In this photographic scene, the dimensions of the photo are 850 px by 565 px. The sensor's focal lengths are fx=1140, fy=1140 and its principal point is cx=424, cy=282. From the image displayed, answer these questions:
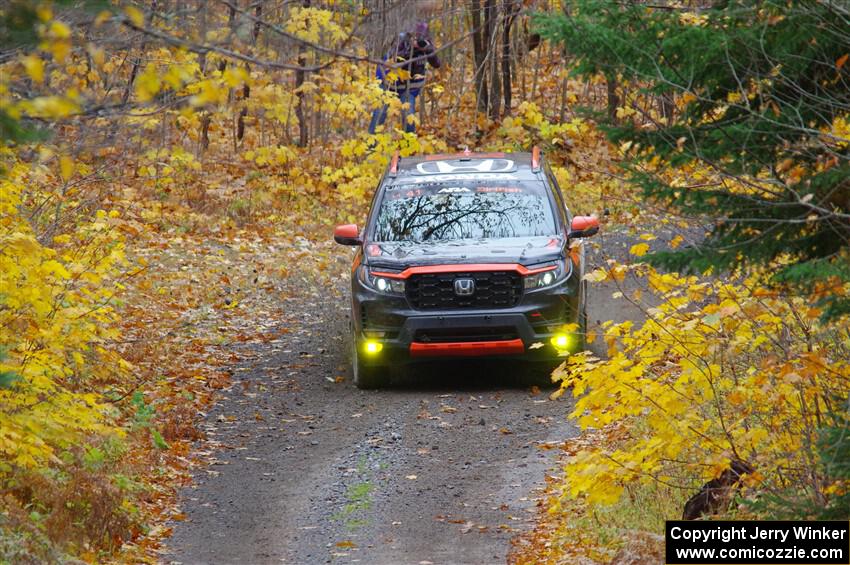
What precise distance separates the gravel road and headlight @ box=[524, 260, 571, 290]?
1088mm

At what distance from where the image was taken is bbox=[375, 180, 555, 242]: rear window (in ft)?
36.3

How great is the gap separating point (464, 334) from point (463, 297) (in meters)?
0.34

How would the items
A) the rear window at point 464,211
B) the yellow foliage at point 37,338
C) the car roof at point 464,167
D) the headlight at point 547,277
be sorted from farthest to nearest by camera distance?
1. the car roof at point 464,167
2. the rear window at point 464,211
3. the headlight at point 547,277
4. the yellow foliage at point 37,338

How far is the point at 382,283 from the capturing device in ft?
34.5

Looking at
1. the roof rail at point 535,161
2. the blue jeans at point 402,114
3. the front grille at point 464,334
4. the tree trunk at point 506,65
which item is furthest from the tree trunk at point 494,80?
the front grille at point 464,334

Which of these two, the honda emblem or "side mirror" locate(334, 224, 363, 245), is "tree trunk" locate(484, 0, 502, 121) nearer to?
"side mirror" locate(334, 224, 363, 245)

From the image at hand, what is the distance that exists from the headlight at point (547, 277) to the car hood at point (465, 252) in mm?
110

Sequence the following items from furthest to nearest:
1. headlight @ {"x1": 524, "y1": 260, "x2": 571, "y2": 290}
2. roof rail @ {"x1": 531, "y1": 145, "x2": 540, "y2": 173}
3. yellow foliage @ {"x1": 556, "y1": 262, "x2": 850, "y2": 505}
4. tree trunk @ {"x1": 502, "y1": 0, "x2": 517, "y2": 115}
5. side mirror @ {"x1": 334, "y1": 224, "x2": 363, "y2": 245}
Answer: tree trunk @ {"x1": 502, "y1": 0, "x2": 517, "y2": 115} → roof rail @ {"x1": 531, "y1": 145, "x2": 540, "y2": 173} → side mirror @ {"x1": 334, "y1": 224, "x2": 363, "y2": 245} → headlight @ {"x1": 524, "y1": 260, "x2": 571, "y2": 290} → yellow foliage @ {"x1": 556, "y1": 262, "x2": 850, "y2": 505}

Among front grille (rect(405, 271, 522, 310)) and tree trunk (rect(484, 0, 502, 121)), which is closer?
front grille (rect(405, 271, 522, 310))

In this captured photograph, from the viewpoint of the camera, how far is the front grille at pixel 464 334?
10344 mm

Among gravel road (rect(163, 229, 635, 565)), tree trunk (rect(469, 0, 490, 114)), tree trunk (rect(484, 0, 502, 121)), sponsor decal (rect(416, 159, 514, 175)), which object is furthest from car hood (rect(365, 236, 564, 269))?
tree trunk (rect(484, 0, 502, 121))

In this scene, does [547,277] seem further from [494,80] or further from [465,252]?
[494,80]

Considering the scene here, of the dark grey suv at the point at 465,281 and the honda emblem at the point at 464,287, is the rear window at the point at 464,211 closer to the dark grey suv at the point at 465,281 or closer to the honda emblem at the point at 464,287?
the dark grey suv at the point at 465,281

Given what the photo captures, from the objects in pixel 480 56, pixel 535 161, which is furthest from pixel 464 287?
pixel 480 56
